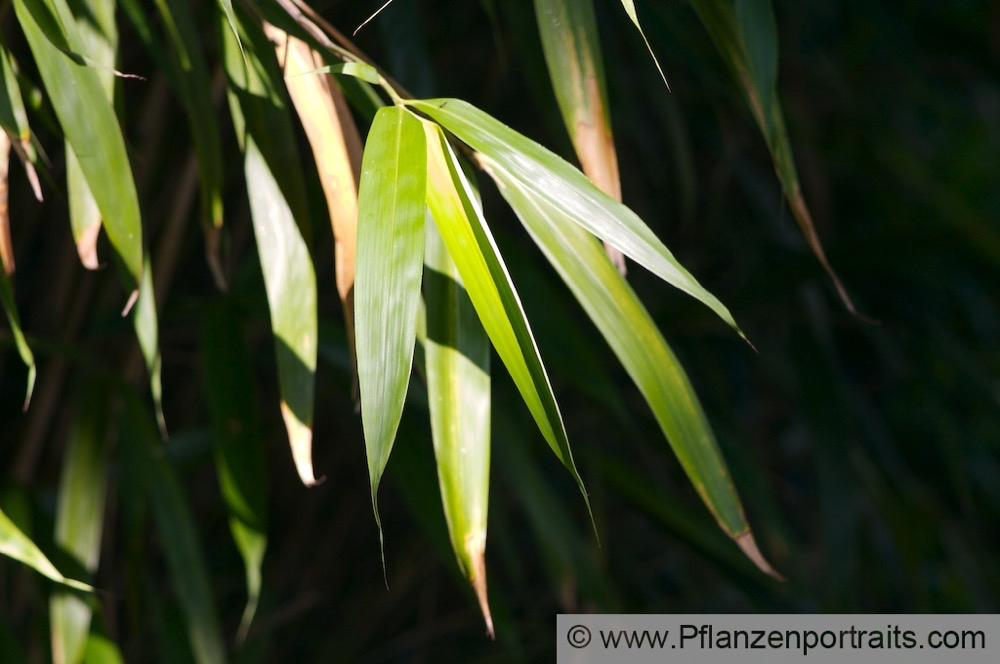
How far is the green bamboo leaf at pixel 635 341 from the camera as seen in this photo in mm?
339

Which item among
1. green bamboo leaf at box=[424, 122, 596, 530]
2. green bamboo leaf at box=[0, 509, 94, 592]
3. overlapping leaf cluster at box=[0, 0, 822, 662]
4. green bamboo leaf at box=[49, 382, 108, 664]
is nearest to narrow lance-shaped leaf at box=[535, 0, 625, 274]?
overlapping leaf cluster at box=[0, 0, 822, 662]

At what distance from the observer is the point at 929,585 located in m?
0.96

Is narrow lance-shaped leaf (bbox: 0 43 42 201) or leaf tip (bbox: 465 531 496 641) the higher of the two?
narrow lance-shaped leaf (bbox: 0 43 42 201)

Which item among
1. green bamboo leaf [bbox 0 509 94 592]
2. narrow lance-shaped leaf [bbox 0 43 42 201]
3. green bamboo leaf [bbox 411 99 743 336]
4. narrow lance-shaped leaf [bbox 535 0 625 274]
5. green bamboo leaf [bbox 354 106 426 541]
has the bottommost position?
green bamboo leaf [bbox 0 509 94 592]

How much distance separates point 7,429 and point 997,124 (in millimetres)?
1167

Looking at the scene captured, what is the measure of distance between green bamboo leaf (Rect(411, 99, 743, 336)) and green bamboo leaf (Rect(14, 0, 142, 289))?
0.13 meters

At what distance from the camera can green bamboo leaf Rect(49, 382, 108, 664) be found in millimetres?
497

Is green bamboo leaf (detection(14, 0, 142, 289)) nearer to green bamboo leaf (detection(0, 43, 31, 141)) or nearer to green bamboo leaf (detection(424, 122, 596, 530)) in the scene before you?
green bamboo leaf (detection(0, 43, 31, 141))

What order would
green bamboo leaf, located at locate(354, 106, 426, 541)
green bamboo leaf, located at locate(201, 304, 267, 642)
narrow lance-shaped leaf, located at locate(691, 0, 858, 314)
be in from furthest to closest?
green bamboo leaf, located at locate(201, 304, 267, 642), narrow lance-shaped leaf, located at locate(691, 0, 858, 314), green bamboo leaf, located at locate(354, 106, 426, 541)

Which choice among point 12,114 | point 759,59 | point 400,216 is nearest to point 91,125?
point 12,114

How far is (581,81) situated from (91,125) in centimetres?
19

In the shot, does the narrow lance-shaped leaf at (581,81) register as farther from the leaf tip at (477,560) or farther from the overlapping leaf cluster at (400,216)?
the leaf tip at (477,560)

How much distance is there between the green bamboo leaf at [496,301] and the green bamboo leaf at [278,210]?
0.36 ft

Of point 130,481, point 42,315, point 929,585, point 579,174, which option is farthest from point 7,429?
point 929,585
